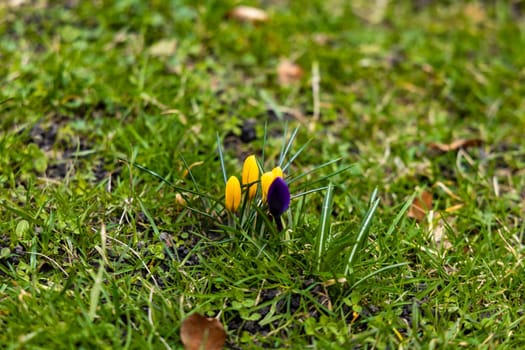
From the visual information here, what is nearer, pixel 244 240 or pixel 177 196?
pixel 244 240

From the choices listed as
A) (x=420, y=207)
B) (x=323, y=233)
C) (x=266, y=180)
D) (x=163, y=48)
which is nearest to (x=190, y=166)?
(x=266, y=180)

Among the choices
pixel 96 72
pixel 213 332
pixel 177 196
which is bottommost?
pixel 213 332

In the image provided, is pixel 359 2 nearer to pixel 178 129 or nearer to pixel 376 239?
pixel 178 129

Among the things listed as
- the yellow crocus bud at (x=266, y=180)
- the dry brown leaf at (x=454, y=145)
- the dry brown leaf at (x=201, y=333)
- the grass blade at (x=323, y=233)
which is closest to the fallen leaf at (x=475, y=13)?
the dry brown leaf at (x=454, y=145)

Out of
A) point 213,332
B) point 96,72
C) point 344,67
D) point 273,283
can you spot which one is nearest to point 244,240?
point 273,283

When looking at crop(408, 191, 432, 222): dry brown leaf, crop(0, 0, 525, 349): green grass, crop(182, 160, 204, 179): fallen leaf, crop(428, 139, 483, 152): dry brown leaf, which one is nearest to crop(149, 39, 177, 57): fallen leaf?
crop(0, 0, 525, 349): green grass

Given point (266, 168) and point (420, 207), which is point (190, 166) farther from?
point (420, 207)

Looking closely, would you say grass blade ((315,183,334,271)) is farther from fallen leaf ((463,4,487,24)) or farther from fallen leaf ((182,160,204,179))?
fallen leaf ((463,4,487,24))

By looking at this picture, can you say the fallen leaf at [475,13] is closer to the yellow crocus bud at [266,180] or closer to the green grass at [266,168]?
the green grass at [266,168]
